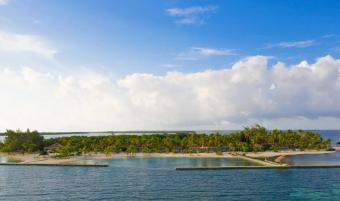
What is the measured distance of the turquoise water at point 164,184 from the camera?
173 feet

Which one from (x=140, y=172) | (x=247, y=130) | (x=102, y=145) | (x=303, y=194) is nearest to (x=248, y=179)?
(x=303, y=194)

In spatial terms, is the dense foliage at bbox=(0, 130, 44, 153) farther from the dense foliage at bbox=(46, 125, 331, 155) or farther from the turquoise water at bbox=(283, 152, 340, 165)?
the turquoise water at bbox=(283, 152, 340, 165)

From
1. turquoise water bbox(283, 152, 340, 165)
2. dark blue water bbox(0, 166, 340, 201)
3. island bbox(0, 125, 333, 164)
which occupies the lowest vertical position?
dark blue water bbox(0, 166, 340, 201)

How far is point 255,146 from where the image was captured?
403 ft

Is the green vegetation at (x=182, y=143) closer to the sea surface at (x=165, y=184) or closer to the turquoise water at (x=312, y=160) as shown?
the turquoise water at (x=312, y=160)

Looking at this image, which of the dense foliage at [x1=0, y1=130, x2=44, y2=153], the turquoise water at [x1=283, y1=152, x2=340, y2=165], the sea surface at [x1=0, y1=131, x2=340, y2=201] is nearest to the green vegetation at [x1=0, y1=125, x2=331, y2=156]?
the dense foliage at [x1=0, y1=130, x2=44, y2=153]

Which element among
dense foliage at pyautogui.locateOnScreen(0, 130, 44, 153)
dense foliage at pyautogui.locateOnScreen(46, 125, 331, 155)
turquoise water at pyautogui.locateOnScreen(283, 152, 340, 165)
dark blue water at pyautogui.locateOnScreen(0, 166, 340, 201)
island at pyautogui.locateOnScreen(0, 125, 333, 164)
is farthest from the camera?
dense foliage at pyautogui.locateOnScreen(0, 130, 44, 153)

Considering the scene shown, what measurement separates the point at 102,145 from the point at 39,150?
23.9m

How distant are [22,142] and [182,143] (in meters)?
57.3

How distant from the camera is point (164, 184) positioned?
61.6m

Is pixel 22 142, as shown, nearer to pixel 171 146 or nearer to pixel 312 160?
pixel 171 146

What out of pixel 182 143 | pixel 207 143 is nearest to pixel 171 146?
pixel 182 143

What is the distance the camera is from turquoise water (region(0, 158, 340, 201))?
52656 mm

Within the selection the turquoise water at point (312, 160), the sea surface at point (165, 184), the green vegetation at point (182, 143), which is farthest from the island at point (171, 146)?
the sea surface at point (165, 184)
